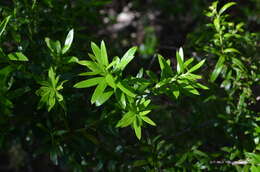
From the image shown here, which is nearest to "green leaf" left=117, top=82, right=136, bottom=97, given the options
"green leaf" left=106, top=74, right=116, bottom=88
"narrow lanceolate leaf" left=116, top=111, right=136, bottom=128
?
"green leaf" left=106, top=74, right=116, bottom=88

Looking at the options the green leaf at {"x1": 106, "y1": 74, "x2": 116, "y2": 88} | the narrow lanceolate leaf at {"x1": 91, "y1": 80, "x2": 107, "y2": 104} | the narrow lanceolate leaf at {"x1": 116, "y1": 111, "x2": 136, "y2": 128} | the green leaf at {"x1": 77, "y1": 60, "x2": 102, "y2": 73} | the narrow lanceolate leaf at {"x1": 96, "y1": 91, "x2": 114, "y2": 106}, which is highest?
the green leaf at {"x1": 77, "y1": 60, "x2": 102, "y2": 73}

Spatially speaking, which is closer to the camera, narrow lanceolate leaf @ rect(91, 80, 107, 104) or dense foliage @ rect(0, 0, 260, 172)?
narrow lanceolate leaf @ rect(91, 80, 107, 104)

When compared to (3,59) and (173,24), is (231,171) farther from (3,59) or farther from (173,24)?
(173,24)

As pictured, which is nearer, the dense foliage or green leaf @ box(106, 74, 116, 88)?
green leaf @ box(106, 74, 116, 88)

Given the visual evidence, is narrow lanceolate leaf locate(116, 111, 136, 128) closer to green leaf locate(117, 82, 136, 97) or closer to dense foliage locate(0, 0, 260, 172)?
dense foliage locate(0, 0, 260, 172)

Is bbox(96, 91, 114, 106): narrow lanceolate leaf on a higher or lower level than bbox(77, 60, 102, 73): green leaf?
lower

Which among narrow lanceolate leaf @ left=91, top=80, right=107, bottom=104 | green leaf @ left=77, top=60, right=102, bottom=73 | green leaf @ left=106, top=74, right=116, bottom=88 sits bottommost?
narrow lanceolate leaf @ left=91, top=80, right=107, bottom=104

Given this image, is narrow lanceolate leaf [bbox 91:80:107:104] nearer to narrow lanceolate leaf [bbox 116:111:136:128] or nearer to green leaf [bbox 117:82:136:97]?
green leaf [bbox 117:82:136:97]

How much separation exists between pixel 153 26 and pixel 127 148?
2656 mm

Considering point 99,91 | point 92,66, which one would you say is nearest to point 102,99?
point 99,91

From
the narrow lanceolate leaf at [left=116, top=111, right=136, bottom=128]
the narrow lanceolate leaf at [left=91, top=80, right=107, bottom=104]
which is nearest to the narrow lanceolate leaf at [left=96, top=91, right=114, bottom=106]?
the narrow lanceolate leaf at [left=91, top=80, right=107, bottom=104]

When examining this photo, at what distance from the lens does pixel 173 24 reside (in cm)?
417

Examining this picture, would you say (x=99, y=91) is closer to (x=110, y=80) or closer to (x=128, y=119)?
(x=110, y=80)

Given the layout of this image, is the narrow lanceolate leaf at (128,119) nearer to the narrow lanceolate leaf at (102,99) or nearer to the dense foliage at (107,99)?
the dense foliage at (107,99)
